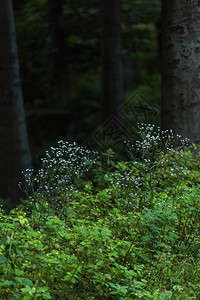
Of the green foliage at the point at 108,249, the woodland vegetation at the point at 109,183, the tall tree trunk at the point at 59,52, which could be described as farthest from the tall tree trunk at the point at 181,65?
the tall tree trunk at the point at 59,52

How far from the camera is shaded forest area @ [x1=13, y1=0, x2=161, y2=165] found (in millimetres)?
11812

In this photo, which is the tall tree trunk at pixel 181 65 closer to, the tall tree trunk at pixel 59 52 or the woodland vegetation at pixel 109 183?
the woodland vegetation at pixel 109 183

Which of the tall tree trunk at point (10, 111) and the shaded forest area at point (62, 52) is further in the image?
the shaded forest area at point (62, 52)

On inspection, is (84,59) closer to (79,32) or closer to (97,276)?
(79,32)

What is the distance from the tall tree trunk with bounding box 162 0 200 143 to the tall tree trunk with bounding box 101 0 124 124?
2.87m

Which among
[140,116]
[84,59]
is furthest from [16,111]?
[84,59]

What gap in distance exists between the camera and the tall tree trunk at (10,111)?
7.51m

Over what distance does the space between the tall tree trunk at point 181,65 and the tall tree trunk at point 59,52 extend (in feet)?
22.5

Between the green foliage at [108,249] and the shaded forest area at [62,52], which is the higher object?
the shaded forest area at [62,52]

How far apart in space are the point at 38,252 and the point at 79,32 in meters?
10.1

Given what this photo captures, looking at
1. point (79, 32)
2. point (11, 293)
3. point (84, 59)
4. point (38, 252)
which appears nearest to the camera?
point (11, 293)

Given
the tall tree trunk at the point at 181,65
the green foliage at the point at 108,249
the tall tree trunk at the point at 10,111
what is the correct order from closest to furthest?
the green foliage at the point at 108,249 < the tall tree trunk at the point at 181,65 < the tall tree trunk at the point at 10,111

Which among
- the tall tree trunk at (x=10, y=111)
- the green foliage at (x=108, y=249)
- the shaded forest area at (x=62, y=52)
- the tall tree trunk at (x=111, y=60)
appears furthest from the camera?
the shaded forest area at (x=62, y=52)

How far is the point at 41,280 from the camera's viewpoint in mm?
3051
